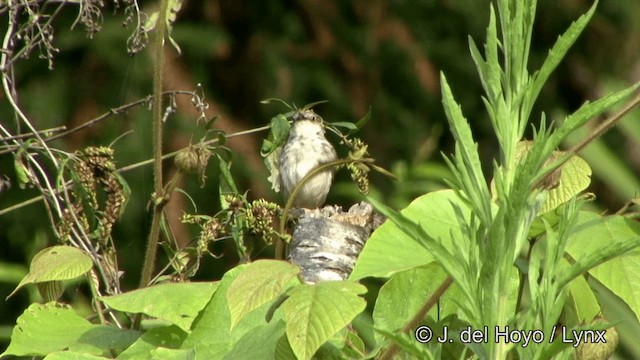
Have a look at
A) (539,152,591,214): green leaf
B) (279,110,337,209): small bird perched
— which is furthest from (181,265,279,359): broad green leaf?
(279,110,337,209): small bird perched

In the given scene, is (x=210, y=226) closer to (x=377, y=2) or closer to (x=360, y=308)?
(x=360, y=308)

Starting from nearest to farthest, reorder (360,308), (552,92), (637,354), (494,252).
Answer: (494,252), (360,308), (637,354), (552,92)

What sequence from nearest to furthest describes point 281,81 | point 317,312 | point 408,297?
point 317,312 → point 408,297 → point 281,81

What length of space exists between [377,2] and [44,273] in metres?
2.74

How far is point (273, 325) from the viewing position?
71 centimetres

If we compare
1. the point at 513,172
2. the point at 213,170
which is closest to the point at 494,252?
the point at 513,172

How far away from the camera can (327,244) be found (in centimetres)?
87

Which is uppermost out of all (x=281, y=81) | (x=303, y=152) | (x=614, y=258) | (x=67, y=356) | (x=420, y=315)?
(x=281, y=81)

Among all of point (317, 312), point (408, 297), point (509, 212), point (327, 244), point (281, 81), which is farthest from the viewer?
point (281, 81)

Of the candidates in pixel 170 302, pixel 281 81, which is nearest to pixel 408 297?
pixel 170 302

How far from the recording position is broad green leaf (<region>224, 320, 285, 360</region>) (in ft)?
2.24

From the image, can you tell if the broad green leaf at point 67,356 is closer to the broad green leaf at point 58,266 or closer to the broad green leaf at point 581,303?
the broad green leaf at point 58,266

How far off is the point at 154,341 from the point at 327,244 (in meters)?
0.18

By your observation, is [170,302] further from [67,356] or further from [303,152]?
[303,152]
